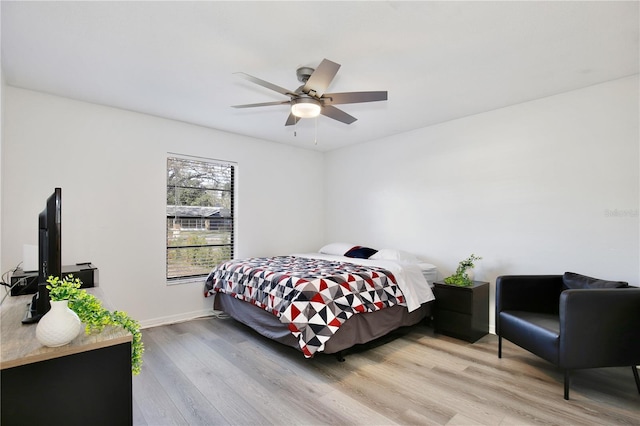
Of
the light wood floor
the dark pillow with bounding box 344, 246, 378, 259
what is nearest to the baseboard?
the light wood floor

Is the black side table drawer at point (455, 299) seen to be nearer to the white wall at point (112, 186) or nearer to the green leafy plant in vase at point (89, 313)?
the white wall at point (112, 186)

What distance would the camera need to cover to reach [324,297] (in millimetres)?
2648

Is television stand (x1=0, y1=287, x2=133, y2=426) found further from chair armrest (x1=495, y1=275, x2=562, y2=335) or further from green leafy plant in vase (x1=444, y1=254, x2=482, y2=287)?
green leafy plant in vase (x1=444, y1=254, x2=482, y2=287)

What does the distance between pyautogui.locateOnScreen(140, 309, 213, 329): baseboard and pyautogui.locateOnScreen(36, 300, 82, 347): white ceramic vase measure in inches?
111

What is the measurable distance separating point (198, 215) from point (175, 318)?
1312 millimetres

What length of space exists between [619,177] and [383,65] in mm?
2337

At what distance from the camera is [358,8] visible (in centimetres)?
186

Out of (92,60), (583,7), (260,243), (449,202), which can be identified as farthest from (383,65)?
(260,243)

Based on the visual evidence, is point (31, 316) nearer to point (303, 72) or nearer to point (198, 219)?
point (303, 72)

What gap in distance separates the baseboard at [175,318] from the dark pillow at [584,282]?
393cm

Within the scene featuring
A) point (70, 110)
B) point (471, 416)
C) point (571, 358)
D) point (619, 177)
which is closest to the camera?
point (471, 416)

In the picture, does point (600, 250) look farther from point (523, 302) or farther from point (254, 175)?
point (254, 175)

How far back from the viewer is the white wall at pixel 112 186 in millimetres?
2971

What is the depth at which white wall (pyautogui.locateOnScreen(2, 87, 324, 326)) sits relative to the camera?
2.97 m
